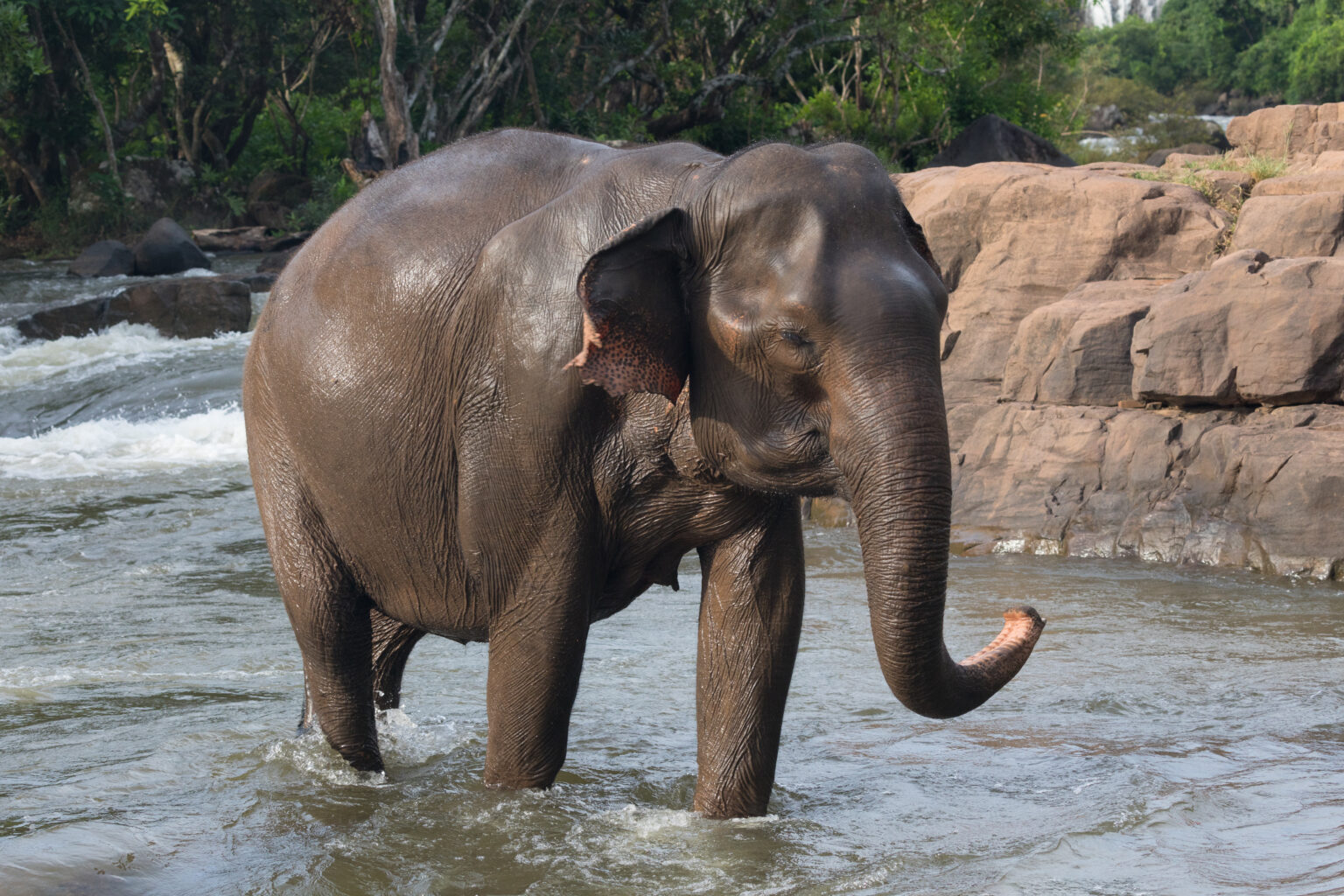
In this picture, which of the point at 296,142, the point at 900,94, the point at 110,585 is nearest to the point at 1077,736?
the point at 110,585

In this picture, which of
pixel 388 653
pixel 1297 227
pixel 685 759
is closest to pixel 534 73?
pixel 1297 227

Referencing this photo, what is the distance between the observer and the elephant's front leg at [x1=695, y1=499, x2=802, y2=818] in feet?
12.1

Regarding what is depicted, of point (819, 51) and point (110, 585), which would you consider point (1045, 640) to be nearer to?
point (110, 585)

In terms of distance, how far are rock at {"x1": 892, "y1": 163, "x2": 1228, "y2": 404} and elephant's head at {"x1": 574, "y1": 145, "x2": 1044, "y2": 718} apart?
23.3ft

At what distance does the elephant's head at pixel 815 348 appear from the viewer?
9.59ft

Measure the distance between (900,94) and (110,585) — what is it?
24.3m

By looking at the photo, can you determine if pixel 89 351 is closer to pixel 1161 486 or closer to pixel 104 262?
pixel 104 262

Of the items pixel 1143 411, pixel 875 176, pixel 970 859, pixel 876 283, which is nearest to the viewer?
pixel 876 283

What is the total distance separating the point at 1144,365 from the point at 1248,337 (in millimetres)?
631

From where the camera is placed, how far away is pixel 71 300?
2098cm

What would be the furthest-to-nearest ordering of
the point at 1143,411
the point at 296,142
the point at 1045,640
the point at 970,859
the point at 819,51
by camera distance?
the point at 296,142
the point at 819,51
the point at 1143,411
the point at 1045,640
the point at 970,859

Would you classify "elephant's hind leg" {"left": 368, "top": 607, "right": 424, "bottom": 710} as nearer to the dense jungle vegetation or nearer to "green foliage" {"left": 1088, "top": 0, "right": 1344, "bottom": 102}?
the dense jungle vegetation

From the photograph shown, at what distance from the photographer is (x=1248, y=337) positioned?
8352 millimetres

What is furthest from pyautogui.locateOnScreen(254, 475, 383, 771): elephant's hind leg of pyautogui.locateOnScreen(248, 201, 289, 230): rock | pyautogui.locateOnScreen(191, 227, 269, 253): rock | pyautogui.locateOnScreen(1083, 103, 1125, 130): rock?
pyautogui.locateOnScreen(1083, 103, 1125, 130): rock
